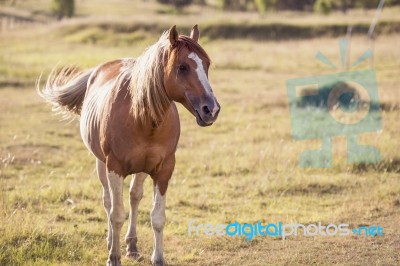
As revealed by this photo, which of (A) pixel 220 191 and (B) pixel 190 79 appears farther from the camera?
(A) pixel 220 191

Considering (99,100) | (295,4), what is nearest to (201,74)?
(99,100)

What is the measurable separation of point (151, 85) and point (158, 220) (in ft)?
4.61

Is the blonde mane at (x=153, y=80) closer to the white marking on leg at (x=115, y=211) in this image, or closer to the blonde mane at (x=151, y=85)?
the blonde mane at (x=151, y=85)

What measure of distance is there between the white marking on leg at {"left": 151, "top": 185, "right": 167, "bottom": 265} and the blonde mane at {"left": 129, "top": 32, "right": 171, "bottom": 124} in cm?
81

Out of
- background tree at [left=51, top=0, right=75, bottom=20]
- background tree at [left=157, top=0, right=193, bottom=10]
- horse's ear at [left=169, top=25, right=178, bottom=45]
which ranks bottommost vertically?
horse's ear at [left=169, top=25, right=178, bottom=45]

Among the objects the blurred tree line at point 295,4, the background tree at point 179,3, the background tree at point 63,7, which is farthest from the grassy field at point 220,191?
the background tree at point 179,3

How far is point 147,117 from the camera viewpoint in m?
5.47

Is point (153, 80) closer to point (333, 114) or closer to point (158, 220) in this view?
point (158, 220)

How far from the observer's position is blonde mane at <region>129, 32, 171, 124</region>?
5.30 meters

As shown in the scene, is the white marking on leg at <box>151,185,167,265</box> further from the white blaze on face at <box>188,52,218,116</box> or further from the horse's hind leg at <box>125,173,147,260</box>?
the white blaze on face at <box>188,52,218,116</box>

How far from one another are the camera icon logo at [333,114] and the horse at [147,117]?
17.1 ft

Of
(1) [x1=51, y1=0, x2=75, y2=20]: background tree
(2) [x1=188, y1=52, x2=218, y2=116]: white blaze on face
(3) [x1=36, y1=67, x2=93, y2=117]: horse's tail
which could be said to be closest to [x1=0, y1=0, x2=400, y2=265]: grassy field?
(2) [x1=188, y1=52, x2=218, y2=116]: white blaze on face

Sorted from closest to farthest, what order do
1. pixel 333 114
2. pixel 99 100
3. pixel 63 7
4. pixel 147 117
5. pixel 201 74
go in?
pixel 201 74, pixel 147 117, pixel 99 100, pixel 333 114, pixel 63 7

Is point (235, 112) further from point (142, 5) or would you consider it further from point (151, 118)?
point (142, 5)
